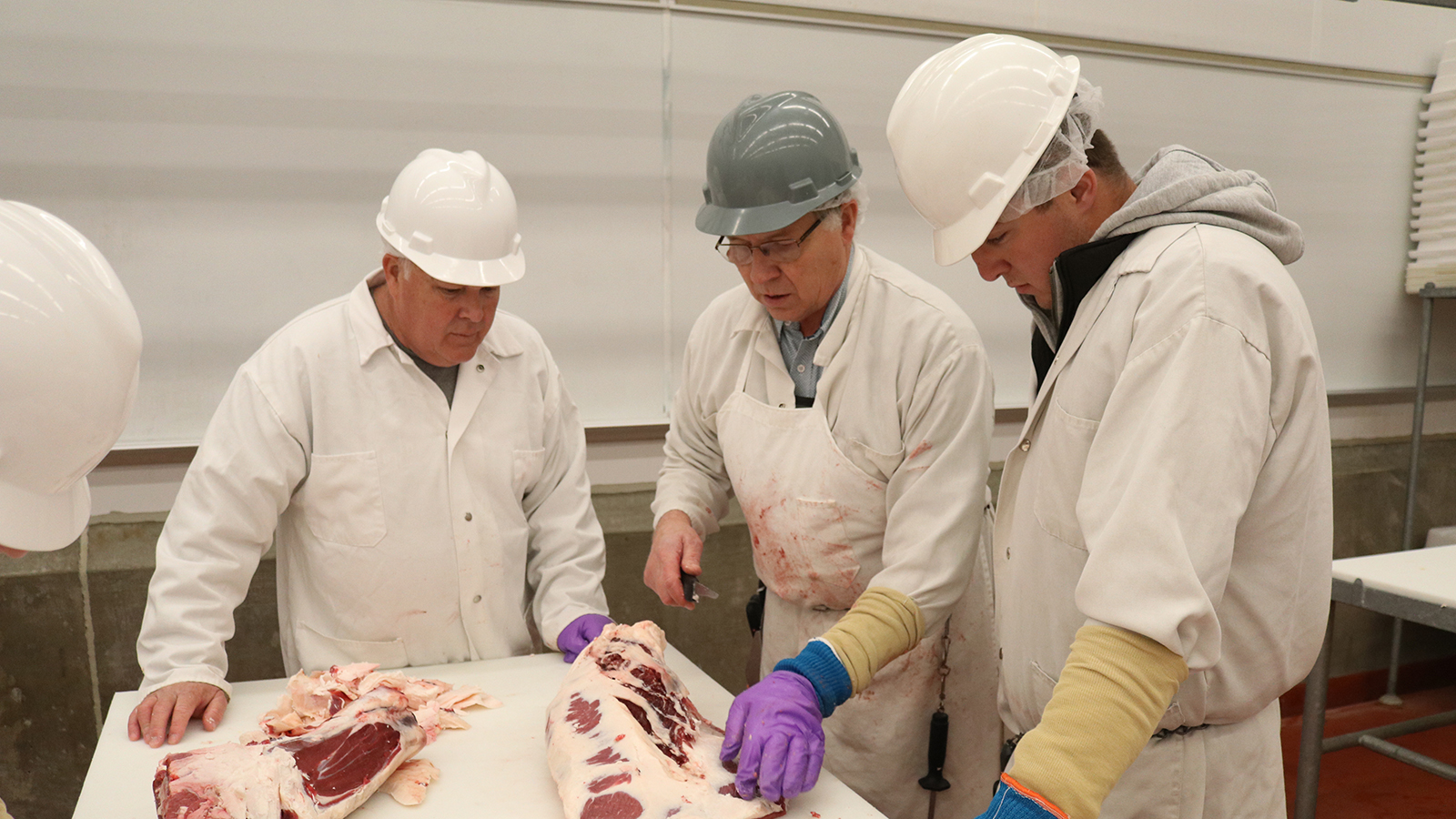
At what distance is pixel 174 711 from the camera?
1724mm

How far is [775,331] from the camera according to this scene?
85.8 inches

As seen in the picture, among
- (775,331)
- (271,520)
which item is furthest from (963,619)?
(271,520)

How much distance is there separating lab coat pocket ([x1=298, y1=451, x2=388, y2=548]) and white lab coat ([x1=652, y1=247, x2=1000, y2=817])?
67 centimetres

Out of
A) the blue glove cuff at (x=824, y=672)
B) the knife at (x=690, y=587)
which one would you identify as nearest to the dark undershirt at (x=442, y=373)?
the knife at (x=690, y=587)

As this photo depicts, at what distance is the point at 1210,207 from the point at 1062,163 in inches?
8.6

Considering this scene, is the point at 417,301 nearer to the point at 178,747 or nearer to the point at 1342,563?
the point at 178,747

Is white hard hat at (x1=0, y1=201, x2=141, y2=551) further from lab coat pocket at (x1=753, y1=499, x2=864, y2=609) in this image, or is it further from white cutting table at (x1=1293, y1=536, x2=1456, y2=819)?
white cutting table at (x1=1293, y1=536, x2=1456, y2=819)

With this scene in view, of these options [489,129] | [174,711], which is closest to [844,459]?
[174,711]

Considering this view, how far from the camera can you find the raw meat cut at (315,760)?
4.49 ft

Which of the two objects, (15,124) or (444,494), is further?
(15,124)

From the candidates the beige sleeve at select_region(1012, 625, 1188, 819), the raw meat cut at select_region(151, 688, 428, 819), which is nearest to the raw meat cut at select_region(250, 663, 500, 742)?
the raw meat cut at select_region(151, 688, 428, 819)

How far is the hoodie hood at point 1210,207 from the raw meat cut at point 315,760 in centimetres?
136

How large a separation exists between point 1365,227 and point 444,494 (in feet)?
14.7

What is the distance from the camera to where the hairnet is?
144 centimetres
